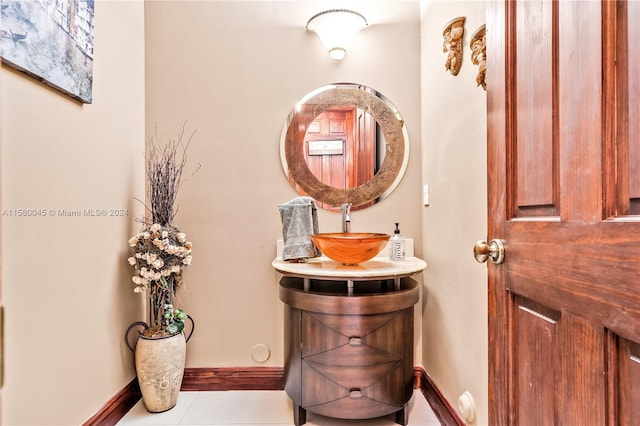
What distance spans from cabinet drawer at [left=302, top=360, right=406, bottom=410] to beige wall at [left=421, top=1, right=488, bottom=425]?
314 mm

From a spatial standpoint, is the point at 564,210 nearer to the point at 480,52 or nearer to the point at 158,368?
the point at 480,52

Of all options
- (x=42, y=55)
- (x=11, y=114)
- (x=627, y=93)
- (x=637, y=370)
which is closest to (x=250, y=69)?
(x=42, y=55)

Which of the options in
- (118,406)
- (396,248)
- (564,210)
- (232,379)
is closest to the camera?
(564,210)

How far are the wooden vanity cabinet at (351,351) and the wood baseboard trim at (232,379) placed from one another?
1.61ft

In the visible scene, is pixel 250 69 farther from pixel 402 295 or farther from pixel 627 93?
pixel 627 93

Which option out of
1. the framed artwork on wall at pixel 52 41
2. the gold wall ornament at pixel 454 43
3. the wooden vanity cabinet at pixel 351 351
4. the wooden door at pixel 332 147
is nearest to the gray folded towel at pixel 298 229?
the wooden vanity cabinet at pixel 351 351

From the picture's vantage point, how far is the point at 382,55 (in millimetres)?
2066

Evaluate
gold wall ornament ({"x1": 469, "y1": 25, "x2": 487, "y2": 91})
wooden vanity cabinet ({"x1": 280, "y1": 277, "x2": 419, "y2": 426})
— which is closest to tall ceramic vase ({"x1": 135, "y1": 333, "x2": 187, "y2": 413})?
wooden vanity cabinet ({"x1": 280, "y1": 277, "x2": 419, "y2": 426})

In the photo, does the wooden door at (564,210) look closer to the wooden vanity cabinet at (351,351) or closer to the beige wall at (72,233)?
the wooden vanity cabinet at (351,351)

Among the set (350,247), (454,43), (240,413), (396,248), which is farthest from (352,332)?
→ (454,43)

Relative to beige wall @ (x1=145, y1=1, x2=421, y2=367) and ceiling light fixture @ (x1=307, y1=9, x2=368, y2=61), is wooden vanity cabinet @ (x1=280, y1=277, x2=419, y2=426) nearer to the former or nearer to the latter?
beige wall @ (x1=145, y1=1, x2=421, y2=367)

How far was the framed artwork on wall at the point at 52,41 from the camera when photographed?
112cm

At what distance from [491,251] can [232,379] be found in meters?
1.76

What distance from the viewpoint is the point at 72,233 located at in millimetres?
1412
